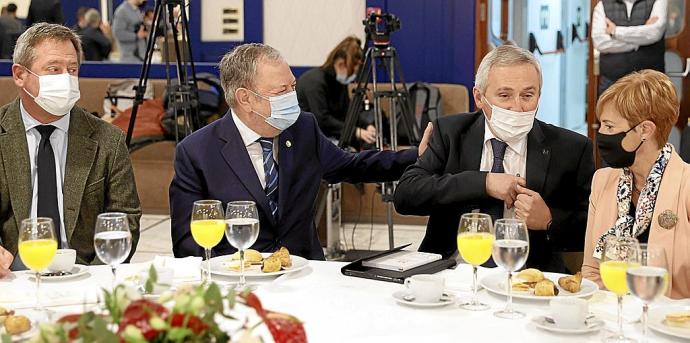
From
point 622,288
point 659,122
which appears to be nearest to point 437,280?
point 622,288

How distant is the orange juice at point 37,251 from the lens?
1.98m

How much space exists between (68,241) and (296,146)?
0.76 metres

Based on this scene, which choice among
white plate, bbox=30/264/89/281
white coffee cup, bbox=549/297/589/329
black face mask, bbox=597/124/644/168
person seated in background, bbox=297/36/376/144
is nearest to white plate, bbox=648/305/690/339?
white coffee cup, bbox=549/297/589/329

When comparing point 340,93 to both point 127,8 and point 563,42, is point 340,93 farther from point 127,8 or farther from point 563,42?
point 563,42

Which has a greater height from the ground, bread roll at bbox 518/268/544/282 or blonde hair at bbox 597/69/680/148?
blonde hair at bbox 597/69/680/148

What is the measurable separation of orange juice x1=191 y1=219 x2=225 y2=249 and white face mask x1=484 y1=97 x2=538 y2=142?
1.04 meters

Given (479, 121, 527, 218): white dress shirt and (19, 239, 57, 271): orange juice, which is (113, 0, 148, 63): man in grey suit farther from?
(19, 239, 57, 271): orange juice

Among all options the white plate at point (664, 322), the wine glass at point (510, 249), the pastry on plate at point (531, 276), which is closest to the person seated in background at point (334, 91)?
the pastry on plate at point (531, 276)

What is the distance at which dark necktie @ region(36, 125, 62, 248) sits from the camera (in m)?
2.89

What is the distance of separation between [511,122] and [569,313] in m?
1.15

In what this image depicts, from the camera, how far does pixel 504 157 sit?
118 inches

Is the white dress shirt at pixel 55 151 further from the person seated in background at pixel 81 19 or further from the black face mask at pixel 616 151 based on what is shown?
the person seated in background at pixel 81 19

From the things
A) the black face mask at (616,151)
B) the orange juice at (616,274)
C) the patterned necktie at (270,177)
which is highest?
the black face mask at (616,151)

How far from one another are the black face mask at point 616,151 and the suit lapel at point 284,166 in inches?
38.0
